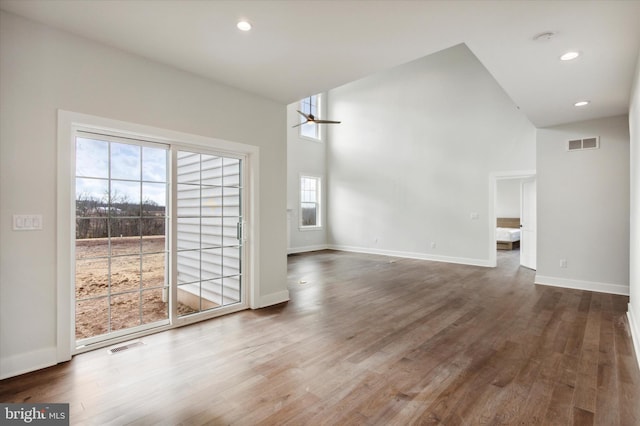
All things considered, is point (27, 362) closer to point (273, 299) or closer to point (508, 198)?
point (273, 299)

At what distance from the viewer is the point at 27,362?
248cm

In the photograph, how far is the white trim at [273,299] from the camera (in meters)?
4.18

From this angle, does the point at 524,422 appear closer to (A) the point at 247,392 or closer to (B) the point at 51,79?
(A) the point at 247,392

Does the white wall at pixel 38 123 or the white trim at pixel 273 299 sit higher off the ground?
the white wall at pixel 38 123

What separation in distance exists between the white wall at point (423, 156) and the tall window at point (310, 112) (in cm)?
53

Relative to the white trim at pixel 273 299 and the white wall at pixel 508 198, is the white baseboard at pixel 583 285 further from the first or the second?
the white wall at pixel 508 198

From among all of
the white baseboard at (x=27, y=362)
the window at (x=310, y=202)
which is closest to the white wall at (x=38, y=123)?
the white baseboard at (x=27, y=362)

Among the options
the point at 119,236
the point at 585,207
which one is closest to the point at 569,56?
the point at 585,207

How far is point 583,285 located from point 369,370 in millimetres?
4694

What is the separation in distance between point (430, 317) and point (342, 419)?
2.25 meters

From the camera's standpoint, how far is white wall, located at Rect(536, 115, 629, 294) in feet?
16.0

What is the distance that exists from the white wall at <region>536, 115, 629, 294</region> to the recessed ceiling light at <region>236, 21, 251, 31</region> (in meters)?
5.33

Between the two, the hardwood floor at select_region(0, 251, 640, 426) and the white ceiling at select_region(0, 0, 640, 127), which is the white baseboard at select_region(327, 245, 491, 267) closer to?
the hardwood floor at select_region(0, 251, 640, 426)

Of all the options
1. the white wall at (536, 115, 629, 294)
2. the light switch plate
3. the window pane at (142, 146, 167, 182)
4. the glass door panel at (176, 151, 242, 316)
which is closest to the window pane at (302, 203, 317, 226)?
the glass door panel at (176, 151, 242, 316)
